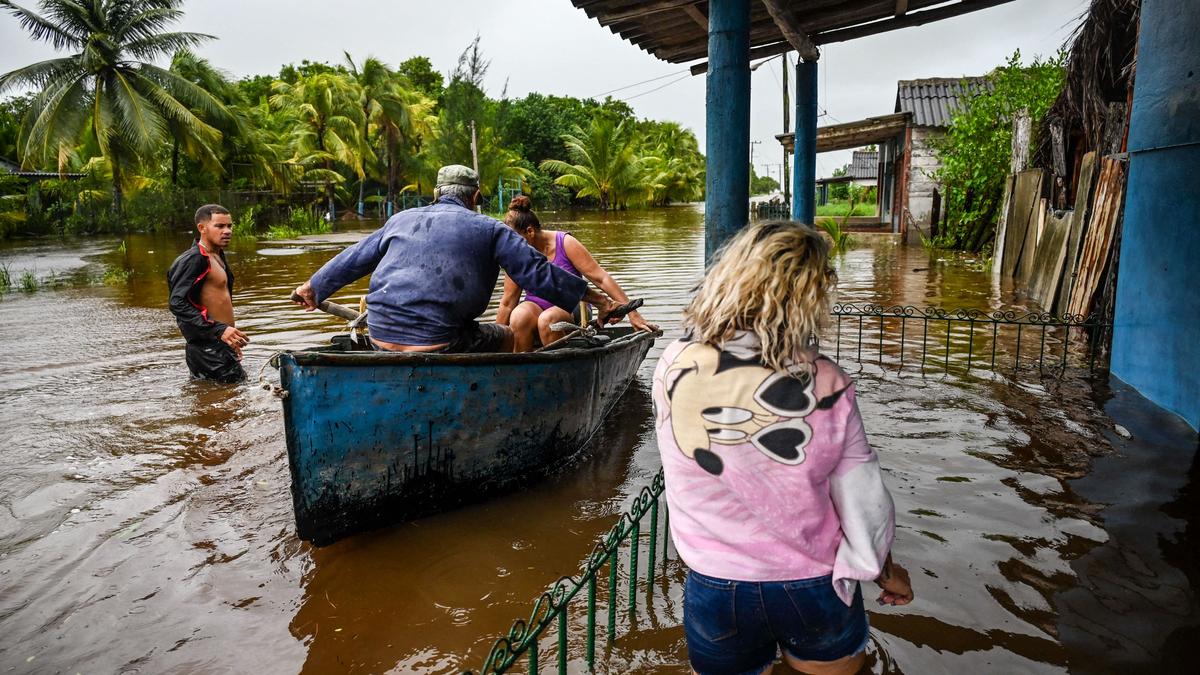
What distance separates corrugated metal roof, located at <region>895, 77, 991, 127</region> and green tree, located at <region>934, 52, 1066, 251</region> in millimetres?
2729

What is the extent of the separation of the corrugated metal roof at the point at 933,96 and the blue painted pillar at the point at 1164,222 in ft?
43.5

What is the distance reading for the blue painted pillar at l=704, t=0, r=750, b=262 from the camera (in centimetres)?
419

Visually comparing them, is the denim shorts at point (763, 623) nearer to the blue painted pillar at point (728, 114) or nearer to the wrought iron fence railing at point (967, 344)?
the blue painted pillar at point (728, 114)

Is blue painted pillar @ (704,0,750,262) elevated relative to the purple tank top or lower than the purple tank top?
elevated

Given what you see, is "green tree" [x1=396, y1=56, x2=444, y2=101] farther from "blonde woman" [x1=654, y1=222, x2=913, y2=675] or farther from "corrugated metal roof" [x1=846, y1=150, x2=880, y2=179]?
"blonde woman" [x1=654, y1=222, x2=913, y2=675]

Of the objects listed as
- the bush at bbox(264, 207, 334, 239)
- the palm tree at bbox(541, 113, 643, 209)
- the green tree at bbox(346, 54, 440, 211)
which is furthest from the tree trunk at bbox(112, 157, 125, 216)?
the palm tree at bbox(541, 113, 643, 209)

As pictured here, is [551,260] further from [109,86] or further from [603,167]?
[603,167]

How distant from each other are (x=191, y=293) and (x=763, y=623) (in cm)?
585

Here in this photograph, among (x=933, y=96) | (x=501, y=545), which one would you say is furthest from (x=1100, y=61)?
(x=933, y=96)

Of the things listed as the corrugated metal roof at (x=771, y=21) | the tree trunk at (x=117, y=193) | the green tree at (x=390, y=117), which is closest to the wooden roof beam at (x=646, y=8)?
the corrugated metal roof at (x=771, y=21)

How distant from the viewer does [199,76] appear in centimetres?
2673

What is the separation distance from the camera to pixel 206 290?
622 centimetres

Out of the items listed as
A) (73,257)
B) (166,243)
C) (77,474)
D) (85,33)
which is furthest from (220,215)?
(85,33)

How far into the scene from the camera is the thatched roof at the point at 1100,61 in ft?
23.6
